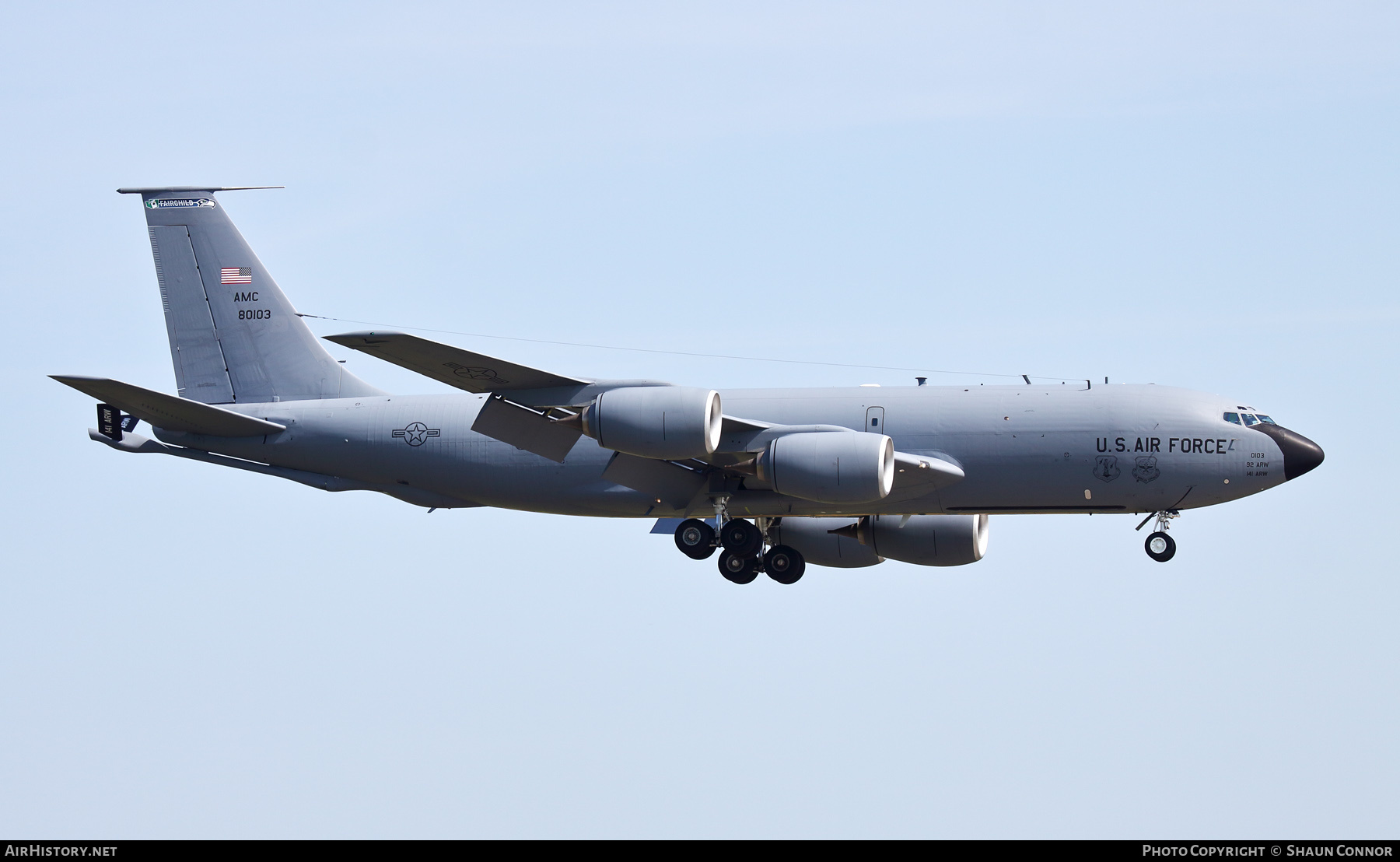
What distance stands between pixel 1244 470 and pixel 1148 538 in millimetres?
2915

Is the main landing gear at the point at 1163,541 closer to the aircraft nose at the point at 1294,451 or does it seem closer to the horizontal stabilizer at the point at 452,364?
the aircraft nose at the point at 1294,451

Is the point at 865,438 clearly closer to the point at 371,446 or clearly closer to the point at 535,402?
the point at 535,402

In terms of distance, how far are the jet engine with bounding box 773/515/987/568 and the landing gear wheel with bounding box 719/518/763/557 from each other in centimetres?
350

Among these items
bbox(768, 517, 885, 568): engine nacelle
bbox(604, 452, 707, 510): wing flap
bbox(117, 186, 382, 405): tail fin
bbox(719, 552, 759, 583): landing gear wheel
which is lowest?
bbox(719, 552, 759, 583): landing gear wheel

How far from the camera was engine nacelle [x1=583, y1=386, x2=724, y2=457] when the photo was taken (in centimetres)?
3603

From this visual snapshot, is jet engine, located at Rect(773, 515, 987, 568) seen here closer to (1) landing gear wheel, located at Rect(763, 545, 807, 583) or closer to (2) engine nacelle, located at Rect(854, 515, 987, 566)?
(2) engine nacelle, located at Rect(854, 515, 987, 566)

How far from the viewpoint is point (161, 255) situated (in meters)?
46.5

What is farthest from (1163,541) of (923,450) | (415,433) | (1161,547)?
(415,433)

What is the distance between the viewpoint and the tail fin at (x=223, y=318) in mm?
45125

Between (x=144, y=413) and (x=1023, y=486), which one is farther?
(x=144, y=413)

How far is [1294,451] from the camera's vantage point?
39094 millimetres

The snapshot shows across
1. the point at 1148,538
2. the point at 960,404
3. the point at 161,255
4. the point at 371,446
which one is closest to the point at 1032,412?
the point at 960,404

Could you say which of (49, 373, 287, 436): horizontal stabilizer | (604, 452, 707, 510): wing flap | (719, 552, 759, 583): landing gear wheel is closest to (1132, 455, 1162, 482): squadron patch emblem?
(719, 552, 759, 583): landing gear wheel

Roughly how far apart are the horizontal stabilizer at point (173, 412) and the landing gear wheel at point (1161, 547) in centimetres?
2246
